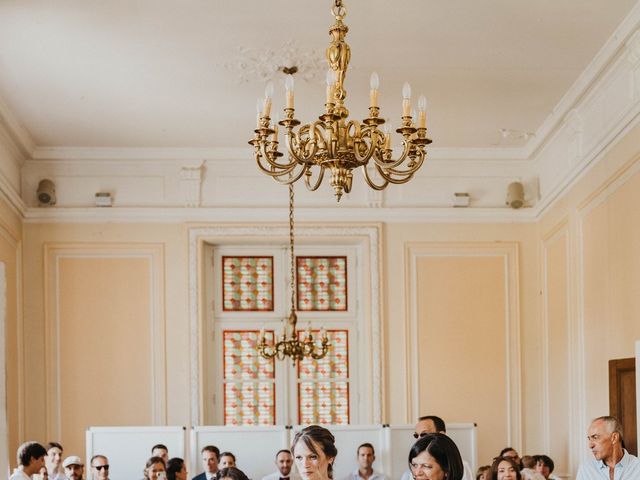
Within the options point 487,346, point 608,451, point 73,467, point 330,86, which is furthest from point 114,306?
point 608,451

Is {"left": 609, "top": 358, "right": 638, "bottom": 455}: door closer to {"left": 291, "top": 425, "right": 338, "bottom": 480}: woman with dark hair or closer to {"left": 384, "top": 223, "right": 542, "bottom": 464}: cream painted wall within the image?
{"left": 384, "top": 223, "right": 542, "bottom": 464}: cream painted wall

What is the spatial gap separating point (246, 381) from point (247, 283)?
3.36 feet

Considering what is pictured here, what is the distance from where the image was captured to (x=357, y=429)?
31.6ft

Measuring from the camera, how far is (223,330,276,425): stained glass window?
1154 centimetres

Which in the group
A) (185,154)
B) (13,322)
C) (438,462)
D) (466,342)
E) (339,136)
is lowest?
(438,462)

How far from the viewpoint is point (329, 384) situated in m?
11.6

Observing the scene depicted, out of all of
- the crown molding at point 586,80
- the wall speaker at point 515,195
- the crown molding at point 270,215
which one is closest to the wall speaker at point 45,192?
the crown molding at point 270,215

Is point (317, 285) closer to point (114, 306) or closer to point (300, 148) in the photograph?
point (114, 306)

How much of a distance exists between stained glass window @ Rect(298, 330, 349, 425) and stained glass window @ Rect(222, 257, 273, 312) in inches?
30.5

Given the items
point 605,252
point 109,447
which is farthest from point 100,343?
point 605,252

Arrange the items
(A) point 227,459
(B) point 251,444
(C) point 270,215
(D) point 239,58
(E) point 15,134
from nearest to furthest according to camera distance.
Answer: (D) point 239,58
(A) point 227,459
(B) point 251,444
(E) point 15,134
(C) point 270,215

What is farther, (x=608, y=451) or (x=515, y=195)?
(x=515, y=195)

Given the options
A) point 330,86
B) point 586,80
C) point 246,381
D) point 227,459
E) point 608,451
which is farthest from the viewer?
point 246,381

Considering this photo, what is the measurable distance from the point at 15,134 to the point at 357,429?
412cm
